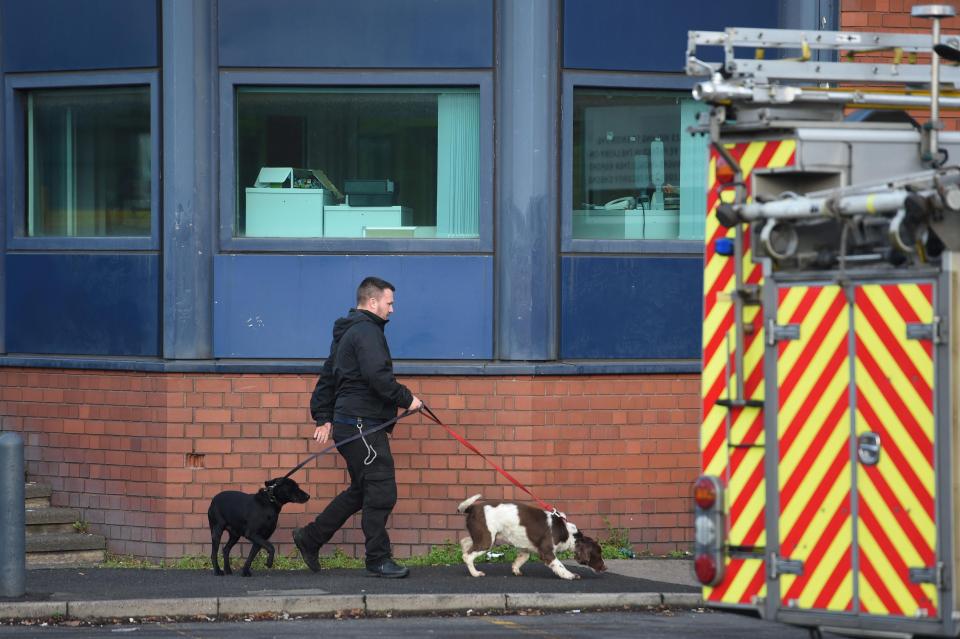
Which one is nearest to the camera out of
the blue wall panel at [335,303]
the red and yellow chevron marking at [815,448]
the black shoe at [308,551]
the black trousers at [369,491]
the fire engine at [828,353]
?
the fire engine at [828,353]

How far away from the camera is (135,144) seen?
12.5m

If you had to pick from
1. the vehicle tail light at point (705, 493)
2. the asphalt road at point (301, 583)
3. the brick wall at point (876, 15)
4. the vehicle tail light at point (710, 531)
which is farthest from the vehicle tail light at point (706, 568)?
the brick wall at point (876, 15)

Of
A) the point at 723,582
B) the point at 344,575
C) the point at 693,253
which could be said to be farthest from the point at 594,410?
the point at 723,582

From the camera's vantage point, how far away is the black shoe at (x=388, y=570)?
1093 centimetres

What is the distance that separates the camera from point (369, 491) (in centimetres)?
1096

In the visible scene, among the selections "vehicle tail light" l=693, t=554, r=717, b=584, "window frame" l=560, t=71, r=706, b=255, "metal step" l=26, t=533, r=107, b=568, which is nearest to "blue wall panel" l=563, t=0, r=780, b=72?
"window frame" l=560, t=71, r=706, b=255

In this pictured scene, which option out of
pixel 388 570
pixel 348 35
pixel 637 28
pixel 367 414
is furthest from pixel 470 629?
pixel 637 28

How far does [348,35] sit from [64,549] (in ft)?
14.4

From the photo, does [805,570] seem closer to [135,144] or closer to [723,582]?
[723,582]

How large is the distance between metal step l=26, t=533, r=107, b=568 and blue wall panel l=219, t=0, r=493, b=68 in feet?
12.3

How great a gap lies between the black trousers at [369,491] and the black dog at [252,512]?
1.01 ft

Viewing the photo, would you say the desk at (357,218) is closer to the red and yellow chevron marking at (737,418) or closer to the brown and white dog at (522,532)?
the brown and white dog at (522,532)

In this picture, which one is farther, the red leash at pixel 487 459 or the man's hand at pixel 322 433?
the red leash at pixel 487 459

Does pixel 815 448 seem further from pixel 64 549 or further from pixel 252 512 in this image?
pixel 64 549
